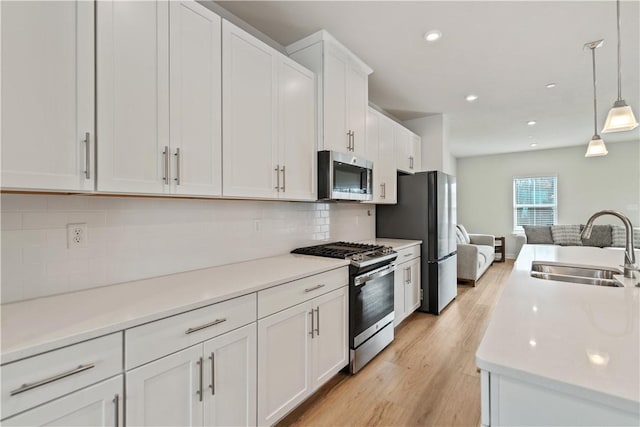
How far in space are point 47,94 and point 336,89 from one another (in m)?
1.92

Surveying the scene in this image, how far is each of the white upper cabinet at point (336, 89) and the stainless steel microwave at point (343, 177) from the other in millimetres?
99

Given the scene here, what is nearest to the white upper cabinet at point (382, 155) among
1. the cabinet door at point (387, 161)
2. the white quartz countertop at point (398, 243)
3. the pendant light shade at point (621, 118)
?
the cabinet door at point (387, 161)

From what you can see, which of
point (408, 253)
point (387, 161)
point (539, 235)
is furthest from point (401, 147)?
point (539, 235)

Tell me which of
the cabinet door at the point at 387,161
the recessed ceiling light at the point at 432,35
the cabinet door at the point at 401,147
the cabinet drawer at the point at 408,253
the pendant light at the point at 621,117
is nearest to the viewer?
the pendant light at the point at 621,117

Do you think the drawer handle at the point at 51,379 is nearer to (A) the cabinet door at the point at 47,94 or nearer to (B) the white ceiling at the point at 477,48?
(A) the cabinet door at the point at 47,94

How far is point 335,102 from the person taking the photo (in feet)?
8.18

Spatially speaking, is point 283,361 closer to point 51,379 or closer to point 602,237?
point 51,379

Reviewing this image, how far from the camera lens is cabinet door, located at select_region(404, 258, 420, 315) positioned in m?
3.28

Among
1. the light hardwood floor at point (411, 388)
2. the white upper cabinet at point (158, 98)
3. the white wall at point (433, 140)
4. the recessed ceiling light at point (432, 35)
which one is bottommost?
the light hardwood floor at point (411, 388)

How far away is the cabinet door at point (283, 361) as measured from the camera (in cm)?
153

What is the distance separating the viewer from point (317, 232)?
286 centimetres

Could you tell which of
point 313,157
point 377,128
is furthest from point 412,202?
point 313,157

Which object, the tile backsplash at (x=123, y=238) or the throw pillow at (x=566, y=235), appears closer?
the tile backsplash at (x=123, y=238)

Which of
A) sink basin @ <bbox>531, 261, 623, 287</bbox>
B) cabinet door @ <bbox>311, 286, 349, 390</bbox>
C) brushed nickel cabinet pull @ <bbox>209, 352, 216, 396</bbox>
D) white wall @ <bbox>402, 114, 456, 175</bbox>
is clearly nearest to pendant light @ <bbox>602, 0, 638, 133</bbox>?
sink basin @ <bbox>531, 261, 623, 287</bbox>
